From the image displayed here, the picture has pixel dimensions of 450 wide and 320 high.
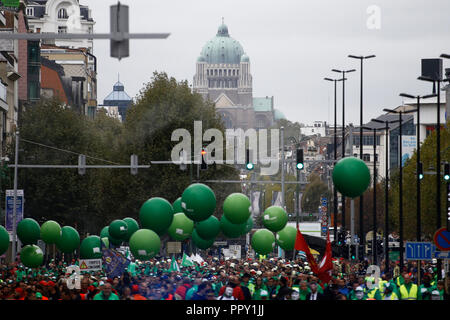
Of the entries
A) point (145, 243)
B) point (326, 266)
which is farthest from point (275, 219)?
point (326, 266)

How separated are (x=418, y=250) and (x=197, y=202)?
544cm

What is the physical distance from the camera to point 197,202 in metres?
29.9

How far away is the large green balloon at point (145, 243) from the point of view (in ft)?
103

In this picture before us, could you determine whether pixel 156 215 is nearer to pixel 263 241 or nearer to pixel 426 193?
pixel 263 241

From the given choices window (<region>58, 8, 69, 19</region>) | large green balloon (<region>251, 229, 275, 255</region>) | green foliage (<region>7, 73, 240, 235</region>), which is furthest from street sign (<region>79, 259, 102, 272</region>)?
window (<region>58, 8, 69, 19</region>)

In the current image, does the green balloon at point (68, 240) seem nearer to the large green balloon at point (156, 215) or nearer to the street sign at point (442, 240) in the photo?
the large green balloon at point (156, 215)

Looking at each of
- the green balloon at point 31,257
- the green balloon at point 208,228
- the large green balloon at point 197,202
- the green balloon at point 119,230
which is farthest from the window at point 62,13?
the large green balloon at point 197,202

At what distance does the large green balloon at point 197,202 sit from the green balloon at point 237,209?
5.72 feet

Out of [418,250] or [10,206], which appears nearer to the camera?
[418,250]

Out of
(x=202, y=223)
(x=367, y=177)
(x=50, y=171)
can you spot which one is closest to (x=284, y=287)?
(x=367, y=177)

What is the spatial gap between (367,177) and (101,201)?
158ft

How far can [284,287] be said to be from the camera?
72.7ft

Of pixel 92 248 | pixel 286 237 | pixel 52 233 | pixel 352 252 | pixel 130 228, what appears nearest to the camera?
pixel 92 248
